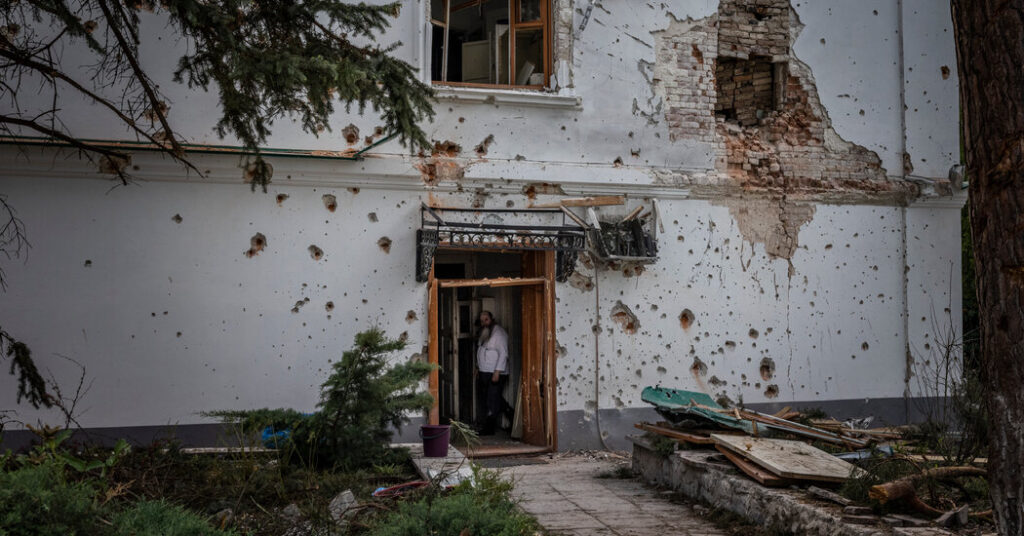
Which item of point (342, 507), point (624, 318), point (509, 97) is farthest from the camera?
point (624, 318)

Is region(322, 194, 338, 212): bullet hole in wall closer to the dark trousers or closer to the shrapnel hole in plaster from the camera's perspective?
the dark trousers

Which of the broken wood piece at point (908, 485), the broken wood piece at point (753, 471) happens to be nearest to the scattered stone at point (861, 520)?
the broken wood piece at point (908, 485)

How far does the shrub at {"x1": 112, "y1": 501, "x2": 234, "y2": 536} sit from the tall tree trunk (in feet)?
13.4

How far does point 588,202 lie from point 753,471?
15.6 feet

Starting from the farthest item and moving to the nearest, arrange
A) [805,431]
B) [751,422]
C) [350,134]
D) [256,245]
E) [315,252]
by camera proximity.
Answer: [350,134]
[315,252]
[256,245]
[751,422]
[805,431]

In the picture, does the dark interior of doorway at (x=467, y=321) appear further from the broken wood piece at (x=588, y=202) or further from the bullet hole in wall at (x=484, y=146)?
the bullet hole in wall at (x=484, y=146)

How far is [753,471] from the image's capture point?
699cm

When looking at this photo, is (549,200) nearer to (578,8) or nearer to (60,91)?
(578,8)

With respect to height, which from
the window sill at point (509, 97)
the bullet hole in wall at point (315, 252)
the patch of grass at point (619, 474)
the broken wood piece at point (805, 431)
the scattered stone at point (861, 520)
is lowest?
the patch of grass at point (619, 474)

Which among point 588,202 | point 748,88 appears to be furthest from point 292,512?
point 748,88

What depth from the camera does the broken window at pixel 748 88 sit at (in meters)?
12.0

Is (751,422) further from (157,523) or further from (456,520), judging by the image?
(157,523)

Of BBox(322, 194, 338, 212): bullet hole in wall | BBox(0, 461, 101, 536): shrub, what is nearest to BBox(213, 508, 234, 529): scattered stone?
BBox(0, 461, 101, 536): shrub

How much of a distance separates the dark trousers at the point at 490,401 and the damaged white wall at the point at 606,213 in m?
1.38
